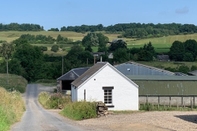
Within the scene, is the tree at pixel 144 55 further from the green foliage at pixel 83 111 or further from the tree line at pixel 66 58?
the green foliage at pixel 83 111

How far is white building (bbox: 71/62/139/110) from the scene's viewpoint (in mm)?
42875

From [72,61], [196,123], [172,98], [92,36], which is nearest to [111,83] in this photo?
[172,98]

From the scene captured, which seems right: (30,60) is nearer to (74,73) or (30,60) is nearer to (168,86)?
(74,73)

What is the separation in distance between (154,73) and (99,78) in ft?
75.8

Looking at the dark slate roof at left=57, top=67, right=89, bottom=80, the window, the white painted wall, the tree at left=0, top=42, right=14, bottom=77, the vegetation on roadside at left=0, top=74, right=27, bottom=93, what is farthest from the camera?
the tree at left=0, top=42, right=14, bottom=77

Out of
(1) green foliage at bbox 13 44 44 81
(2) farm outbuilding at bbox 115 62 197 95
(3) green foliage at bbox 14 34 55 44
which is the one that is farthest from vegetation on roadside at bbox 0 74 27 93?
(3) green foliage at bbox 14 34 55 44

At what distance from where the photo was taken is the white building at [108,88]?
4288cm

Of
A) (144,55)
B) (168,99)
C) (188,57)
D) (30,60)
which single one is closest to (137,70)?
(168,99)

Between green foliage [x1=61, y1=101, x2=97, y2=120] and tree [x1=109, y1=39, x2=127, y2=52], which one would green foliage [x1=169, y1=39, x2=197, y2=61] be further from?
green foliage [x1=61, y1=101, x2=97, y2=120]

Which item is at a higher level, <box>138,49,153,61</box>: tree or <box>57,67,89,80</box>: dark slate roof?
<box>138,49,153,61</box>: tree

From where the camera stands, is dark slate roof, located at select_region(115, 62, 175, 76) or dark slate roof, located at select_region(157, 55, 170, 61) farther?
dark slate roof, located at select_region(157, 55, 170, 61)

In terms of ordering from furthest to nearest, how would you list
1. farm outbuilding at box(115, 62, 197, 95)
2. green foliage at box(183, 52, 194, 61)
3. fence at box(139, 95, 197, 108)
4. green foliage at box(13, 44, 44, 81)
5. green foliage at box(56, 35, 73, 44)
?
green foliage at box(56, 35, 73, 44), green foliage at box(13, 44, 44, 81), green foliage at box(183, 52, 194, 61), farm outbuilding at box(115, 62, 197, 95), fence at box(139, 95, 197, 108)

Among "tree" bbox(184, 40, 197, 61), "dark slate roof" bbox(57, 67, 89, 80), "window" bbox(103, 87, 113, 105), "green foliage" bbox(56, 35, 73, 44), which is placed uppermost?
"green foliage" bbox(56, 35, 73, 44)

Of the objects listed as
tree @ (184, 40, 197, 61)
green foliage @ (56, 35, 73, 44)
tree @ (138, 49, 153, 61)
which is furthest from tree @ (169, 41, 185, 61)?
green foliage @ (56, 35, 73, 44)
